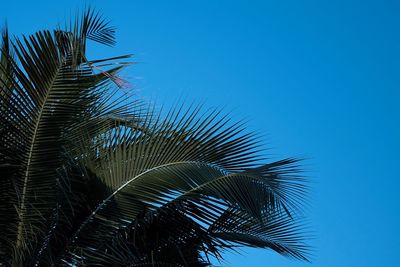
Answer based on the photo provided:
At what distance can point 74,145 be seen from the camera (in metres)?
6.72

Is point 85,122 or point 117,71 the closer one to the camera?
point 85,122

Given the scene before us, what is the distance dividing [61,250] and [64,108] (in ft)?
4.11

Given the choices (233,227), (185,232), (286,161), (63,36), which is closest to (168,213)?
(185,232)

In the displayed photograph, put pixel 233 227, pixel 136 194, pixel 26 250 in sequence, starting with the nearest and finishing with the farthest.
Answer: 1. pixel 26 250
2. pixel 136 194
3. pixel 233 227

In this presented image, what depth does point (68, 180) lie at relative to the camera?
6480 mm

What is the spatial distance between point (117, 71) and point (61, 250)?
1924 millimetres

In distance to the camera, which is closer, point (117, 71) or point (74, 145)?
point (74, 145)

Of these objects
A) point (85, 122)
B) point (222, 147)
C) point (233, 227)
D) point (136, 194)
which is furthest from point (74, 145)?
point (233, 227)

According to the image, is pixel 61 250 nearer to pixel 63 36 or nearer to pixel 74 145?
pixel 74 145

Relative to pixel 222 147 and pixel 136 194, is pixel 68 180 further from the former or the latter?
pixel 222 147

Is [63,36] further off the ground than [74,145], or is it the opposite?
[63,36]

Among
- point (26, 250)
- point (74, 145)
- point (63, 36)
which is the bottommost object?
point (26, 250)

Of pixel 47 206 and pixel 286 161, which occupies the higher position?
pixel 286 161

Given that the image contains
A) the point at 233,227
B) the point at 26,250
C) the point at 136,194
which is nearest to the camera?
the point at 26,250
